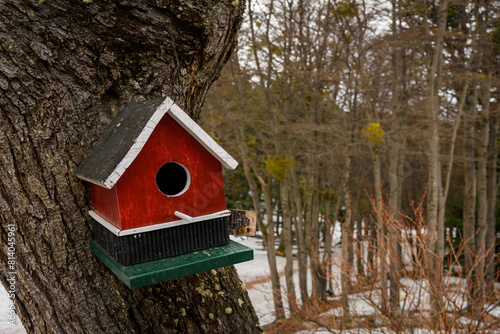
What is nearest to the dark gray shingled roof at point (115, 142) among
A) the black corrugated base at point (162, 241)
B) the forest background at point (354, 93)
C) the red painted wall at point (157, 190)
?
the red painted wall at point (157, 190)

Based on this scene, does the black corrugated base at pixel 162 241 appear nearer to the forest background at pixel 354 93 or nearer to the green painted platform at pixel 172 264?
the green painted platform at pixel 172 264

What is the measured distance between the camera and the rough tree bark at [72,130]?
5.23ft

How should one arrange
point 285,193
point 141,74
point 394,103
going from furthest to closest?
point 285,193 < point 394,103 < point 141,74

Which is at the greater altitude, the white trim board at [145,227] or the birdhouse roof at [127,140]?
the birdhouse roof at [127,140]

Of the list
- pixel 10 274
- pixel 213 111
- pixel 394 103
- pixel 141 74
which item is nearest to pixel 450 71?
pixel 394 103

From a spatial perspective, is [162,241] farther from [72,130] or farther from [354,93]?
[354,93]

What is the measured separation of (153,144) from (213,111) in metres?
9.07

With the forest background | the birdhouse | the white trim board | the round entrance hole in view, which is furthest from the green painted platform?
the forest background

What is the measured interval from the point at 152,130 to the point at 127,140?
11 cm

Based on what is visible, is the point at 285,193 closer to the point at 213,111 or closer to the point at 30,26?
the point at 213,111

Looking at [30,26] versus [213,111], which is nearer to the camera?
[30,26]

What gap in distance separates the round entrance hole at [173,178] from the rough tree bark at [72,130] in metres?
0.39

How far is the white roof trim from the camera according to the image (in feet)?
4.69

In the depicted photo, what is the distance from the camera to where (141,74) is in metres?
1.85
